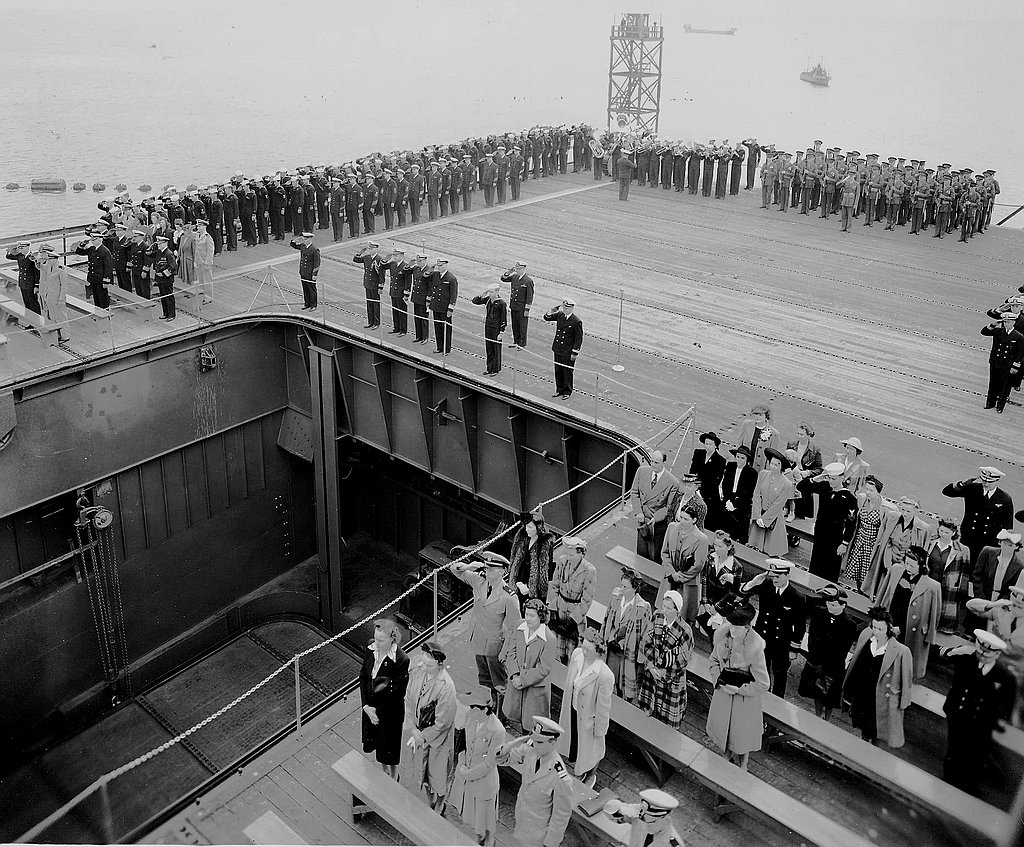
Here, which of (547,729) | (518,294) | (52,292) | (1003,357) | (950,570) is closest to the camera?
(547,729)

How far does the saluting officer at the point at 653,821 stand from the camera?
567 cm

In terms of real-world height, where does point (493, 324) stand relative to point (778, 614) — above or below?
above

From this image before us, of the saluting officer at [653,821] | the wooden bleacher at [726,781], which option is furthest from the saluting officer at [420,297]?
the saluting officer at [653,821]

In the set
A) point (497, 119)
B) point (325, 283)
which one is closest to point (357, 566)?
point (325, 283)

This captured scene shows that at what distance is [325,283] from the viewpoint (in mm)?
19109

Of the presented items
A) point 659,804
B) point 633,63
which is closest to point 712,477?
point 659,804

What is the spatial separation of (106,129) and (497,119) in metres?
41.0

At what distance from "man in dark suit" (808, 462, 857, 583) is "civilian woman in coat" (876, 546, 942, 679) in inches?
36.7

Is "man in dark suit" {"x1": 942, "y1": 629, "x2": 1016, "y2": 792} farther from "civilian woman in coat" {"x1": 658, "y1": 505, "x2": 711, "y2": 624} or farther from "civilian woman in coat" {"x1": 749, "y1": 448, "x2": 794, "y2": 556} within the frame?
"civilian woman in coat" {"x1": 749, "y1": 448, "x2": 794, "y2": 556}

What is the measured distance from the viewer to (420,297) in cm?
1555

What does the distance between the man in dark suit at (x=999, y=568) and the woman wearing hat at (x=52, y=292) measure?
13997 millimetres

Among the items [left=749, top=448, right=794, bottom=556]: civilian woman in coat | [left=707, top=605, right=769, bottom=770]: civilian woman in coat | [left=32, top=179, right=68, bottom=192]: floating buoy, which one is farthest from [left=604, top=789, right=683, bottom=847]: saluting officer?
[left=32, top=179, right=68, bottom=192]: floating buoy

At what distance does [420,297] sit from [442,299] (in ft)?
1.78

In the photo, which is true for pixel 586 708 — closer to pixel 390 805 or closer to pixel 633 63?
pixel 390 805
